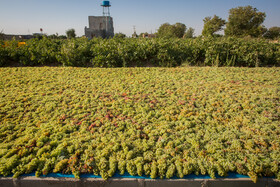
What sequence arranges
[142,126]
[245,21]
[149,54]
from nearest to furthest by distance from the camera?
[142,126], [149,54], [245,21]

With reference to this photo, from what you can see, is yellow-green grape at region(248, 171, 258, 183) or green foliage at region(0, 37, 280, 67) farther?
green foliage at region(0, 37, 280, 67)

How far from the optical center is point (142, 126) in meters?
3.19

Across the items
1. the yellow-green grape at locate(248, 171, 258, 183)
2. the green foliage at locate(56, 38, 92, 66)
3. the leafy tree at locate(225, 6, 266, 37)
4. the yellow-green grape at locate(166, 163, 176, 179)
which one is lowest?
the yellow-green grape at locate(248, 171, 258, 183)

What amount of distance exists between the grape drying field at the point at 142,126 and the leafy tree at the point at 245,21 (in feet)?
88.2

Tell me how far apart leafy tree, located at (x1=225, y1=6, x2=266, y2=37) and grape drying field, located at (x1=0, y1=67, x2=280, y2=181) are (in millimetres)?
26881

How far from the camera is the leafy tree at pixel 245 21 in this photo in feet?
88.1

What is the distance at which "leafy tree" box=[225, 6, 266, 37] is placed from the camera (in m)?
26.9

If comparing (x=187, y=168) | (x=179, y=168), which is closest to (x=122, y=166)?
(x=179, y=168)

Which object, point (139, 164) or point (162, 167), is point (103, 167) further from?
point (162, 167)

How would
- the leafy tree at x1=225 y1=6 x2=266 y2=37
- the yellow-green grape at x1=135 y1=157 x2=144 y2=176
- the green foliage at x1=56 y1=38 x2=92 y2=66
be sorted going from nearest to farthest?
the yellow-green grape at x1=135 y1=157 x2=144 y2=176 < the green foliage at x1=56 y1=38 x2=92 y2=66 < the leafy tree at x1=225 y1=6 x2=266 y2=37

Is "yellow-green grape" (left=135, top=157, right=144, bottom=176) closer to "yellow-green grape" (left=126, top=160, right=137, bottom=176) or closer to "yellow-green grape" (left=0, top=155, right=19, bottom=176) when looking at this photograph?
"yellow-green grape" (left=126, top=160, right=137, bottom=176)

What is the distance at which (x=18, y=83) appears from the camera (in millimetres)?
5426

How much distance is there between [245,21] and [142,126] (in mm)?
32351

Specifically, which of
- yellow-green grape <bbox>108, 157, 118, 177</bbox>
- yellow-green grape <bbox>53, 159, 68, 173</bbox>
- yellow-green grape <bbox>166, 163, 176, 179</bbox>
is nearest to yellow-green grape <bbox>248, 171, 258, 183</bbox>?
yellow-green grape <bbox>166, 163, 176, 179</bbox>
